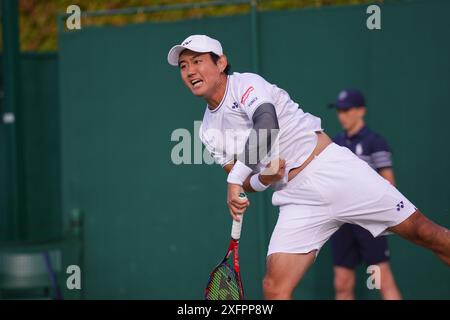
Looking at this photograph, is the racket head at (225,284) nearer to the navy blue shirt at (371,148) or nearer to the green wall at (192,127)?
the navy blue shirt at (371,148)

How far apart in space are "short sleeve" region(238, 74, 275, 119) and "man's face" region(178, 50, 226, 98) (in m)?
0.17

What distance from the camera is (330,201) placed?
554 centimetres

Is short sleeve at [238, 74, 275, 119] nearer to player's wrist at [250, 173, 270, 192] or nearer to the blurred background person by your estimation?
player's wrist at [250, 173, 270, 192]

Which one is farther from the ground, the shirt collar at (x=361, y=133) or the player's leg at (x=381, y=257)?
the shirt collar at (x=361, y=133)

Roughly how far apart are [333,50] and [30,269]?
300 centimetres

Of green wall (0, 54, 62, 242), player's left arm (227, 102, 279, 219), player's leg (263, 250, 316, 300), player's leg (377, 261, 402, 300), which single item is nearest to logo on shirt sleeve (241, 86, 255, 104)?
player's left arm (227, 102, 279, 219)

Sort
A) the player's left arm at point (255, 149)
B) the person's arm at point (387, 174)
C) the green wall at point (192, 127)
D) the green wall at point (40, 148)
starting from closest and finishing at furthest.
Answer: the player's left arm at point (255, 149)
the person's arm at point (387, 174)
the green wall at point (192, 127)
the green wall at point (40, 148)

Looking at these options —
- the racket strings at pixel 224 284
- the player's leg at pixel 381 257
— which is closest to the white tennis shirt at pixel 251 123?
the racket strings at pixel 224 284

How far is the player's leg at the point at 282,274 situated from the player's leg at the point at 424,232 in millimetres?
638

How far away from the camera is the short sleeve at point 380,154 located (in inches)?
274

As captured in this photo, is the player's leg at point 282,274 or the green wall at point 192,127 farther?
the green wall at point 192,127

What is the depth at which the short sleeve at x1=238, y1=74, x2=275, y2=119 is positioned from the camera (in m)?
5.35
